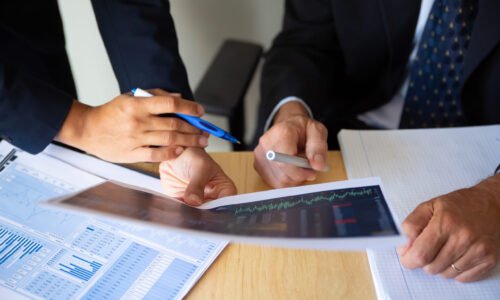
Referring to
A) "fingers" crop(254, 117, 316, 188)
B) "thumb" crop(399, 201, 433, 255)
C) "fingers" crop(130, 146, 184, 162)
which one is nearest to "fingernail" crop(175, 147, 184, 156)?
"fingers" crop(130, 146, 184, 162)

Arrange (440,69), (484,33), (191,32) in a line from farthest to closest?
(191,32) → (440,69) → (484,33)

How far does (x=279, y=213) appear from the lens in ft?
1.88

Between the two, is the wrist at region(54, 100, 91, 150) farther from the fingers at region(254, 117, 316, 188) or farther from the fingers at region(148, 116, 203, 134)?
the fingers at region(254, 117, 316, 188)

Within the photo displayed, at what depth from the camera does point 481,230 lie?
62cm

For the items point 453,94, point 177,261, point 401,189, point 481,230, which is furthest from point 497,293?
point 453,94

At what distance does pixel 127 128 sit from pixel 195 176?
14cm

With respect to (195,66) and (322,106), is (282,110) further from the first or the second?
(195,66)

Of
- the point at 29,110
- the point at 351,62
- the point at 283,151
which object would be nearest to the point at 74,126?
the point at 29,110

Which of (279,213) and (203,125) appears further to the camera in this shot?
(203,125)

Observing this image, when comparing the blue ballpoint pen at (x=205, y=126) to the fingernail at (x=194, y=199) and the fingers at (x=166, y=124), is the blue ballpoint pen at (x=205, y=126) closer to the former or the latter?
the fingers at (x=166, y=124)

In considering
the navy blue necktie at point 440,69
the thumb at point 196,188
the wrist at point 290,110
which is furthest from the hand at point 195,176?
the navy blue necktie at point 440,69

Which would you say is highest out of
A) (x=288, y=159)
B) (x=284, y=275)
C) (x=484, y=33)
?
(x=484, y=33)

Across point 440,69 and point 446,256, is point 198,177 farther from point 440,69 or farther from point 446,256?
point 440,69

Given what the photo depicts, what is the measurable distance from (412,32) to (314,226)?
2.38 feet
